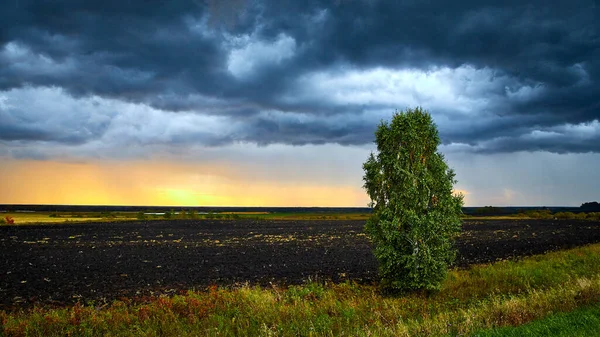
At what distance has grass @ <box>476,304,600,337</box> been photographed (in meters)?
11.5

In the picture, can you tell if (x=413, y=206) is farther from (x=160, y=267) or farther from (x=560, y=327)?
(x=160, y=267)

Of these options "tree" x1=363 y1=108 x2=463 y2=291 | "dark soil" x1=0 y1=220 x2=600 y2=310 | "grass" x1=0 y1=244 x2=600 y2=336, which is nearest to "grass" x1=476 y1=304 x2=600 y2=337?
"grass" x1=0 y1=244 x2=600 y2=336

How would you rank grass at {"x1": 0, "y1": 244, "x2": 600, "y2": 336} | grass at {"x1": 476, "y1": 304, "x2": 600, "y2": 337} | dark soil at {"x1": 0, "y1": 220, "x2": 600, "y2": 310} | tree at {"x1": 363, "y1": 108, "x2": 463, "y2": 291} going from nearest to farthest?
grass at {"x1": 476, "y1": 304, "x2": 600, "y2": 337} → grass at {"x1": 0, "y1": 244, "x2": 600, "y2": 336} → tree at {"x1": 363, "y1": 108, "x2": 463, "y2": 291} → dark soil at {"x1": 0, "y1": 220, "x2": 600, "y2": 310}

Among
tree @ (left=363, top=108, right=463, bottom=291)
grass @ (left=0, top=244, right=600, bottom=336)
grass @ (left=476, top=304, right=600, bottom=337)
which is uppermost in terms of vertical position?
tree @ (left=363, top=108, right=463, bottom=291)

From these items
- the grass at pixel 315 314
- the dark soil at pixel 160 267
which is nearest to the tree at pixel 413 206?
the grass at pixel 315 314

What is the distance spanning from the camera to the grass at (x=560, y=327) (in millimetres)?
11523

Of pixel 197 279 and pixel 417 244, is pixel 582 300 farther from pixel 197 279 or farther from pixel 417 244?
pixel 197 279

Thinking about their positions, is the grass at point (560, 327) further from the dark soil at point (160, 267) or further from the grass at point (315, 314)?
the dark soil at point (160, 267)

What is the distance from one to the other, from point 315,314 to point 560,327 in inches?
352

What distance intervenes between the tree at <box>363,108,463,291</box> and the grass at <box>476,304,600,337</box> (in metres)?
8.14

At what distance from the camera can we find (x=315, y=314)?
57.4 ft

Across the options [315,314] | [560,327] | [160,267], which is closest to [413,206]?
[315,314]

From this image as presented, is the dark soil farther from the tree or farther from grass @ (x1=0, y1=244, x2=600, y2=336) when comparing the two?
the tree

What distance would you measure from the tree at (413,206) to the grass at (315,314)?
1608mm
